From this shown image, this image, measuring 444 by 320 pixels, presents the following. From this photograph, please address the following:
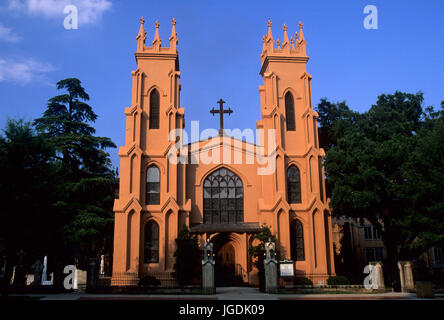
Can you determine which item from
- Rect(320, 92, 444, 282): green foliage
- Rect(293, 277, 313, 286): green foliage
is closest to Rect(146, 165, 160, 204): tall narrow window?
Rect(293, 277, 313, 286): green foliage

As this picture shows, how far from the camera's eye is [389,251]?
92.9 ft

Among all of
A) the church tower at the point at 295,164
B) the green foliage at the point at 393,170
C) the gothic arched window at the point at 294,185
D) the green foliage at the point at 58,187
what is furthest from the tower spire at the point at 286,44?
the green foliage at the point at 58,187

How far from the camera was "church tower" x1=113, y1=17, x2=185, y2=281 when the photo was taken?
28.7 metres

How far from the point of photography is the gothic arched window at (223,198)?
1214 inches

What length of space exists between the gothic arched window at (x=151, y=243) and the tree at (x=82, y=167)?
3.30 m

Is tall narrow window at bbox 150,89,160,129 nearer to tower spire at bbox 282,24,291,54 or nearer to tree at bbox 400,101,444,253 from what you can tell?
tower spire at bbox 282,24,291,54

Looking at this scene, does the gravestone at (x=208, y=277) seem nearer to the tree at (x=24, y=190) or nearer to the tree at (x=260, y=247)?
the tree at (x=260, y=247)

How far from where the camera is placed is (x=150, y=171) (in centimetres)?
3059

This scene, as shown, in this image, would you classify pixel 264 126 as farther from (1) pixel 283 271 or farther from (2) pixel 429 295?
(2) pixel 429 295

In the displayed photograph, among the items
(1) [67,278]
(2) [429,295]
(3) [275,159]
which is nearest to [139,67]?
(3) [275,159]

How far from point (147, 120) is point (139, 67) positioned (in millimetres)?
4416

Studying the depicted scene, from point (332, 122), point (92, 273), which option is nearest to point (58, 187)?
point (92, 273)

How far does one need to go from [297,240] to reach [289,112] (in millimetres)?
9777
